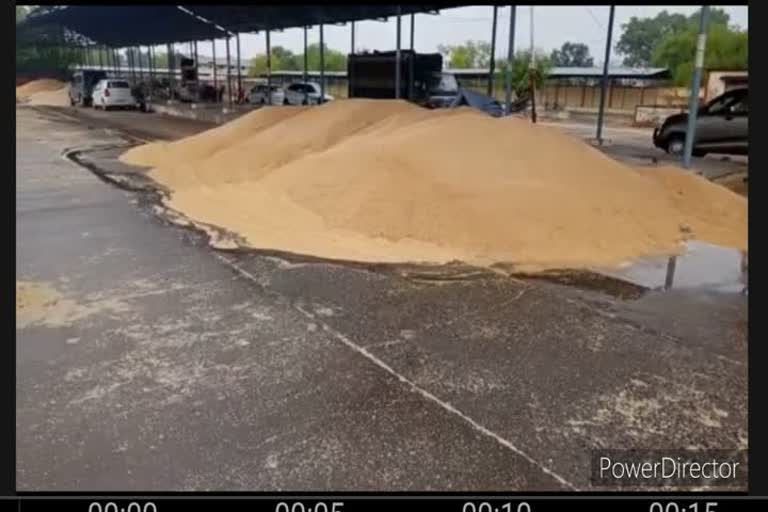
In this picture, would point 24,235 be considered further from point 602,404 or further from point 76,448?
point 602,404

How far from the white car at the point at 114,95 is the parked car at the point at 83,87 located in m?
3.54

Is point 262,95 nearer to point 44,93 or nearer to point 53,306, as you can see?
point 44,93

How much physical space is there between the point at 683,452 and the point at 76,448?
2.91 m

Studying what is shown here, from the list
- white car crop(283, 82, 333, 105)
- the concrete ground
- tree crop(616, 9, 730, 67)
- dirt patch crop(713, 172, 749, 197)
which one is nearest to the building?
dirt patch crop(713, 172, 749, 197)

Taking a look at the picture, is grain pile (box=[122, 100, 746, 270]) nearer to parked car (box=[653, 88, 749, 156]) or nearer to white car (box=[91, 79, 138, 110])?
parked car (box=[653, 88, 749, 156])

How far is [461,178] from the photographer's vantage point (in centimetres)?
770

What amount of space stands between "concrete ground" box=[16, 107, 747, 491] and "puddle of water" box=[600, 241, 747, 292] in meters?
0.28

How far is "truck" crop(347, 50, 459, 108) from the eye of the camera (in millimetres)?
20922

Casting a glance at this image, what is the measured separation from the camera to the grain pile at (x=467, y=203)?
6.40 m

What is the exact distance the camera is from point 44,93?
150 feet

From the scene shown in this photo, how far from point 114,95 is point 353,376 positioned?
31970mm

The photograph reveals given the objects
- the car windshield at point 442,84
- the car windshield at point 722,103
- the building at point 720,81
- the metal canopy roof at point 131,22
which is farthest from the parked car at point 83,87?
the car windshield at point 722,103

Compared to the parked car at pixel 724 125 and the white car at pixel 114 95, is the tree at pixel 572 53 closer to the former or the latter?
the white car at pixel 114 95

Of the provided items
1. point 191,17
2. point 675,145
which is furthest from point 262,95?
point 675,145
